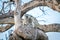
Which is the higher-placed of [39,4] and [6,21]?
[39,4]

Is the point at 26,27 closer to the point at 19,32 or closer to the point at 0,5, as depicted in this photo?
the point at 19,32

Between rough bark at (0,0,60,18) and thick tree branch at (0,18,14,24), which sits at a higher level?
rough bark at (0,0,60,18)

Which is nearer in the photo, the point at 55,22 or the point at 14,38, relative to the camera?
the point at 14,38

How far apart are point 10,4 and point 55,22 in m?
0.71

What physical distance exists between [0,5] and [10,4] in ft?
0.57

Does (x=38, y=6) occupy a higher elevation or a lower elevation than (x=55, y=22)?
higher

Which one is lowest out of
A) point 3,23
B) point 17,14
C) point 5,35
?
point 5,35

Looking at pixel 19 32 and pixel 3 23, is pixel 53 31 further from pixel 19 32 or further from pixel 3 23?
pixel 19 32

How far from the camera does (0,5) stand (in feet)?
7.70

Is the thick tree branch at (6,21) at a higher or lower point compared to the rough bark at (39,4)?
lower

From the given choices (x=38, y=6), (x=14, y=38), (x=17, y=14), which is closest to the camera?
(x=14, y=38)

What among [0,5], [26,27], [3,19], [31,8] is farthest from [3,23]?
[26,27]

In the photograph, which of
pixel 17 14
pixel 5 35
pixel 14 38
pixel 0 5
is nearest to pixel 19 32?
pixel 14 38

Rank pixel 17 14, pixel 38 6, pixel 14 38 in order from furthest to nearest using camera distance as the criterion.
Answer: pixel 38 6 → pixel 17 14 → pixel 14 38
